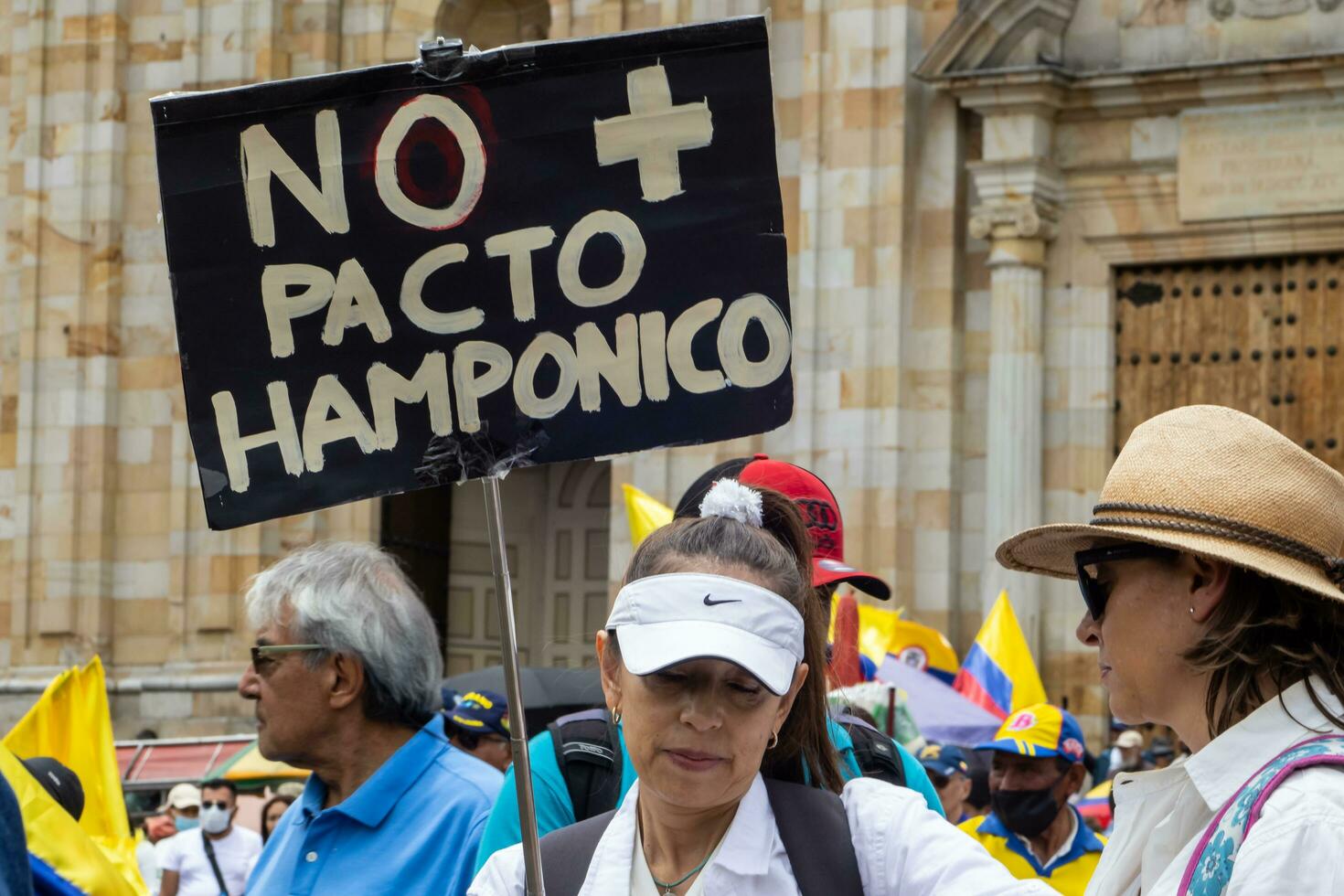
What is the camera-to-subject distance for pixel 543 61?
3.44 m

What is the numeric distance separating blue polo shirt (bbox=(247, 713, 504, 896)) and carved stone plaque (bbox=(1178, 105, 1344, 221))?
11063 millimetres

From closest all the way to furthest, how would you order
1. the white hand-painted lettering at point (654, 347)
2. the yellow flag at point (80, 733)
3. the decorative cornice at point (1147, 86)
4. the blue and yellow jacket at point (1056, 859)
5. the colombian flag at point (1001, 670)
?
the white hand-painted lettering at point (654, 347), the blue and yellow jacket at point (1056, 859), the yellow flag at point (80, 733), the colombian flag at point (1001, 670), the decorative cornice at point (1147, 86)

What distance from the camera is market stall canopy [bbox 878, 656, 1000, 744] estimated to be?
34.8 feet

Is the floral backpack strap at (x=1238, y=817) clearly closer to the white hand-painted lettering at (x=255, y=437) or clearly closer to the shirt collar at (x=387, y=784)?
the white hand-painted lettering at (x=255, y=437)

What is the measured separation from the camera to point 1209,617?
9.66 ft

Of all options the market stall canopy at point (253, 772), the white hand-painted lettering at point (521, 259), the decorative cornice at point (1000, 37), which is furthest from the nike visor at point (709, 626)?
the decorative cornice at point (1000, 37)

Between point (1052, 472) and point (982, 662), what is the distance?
322 cm

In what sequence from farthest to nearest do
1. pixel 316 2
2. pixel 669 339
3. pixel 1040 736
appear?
pixel 316 2, pixel 1040 736, pixel 669 339

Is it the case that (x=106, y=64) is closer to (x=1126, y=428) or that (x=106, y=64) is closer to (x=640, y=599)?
(x=1126, y=428)

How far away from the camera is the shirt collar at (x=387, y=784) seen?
4.36 m

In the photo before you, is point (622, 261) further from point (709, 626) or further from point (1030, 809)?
point (1030, 809)

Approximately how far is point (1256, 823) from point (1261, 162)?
1255 cm

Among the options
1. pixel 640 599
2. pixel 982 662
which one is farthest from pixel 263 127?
pixel 982 662

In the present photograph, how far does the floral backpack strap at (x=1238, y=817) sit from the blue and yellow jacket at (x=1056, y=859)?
4578 mm
